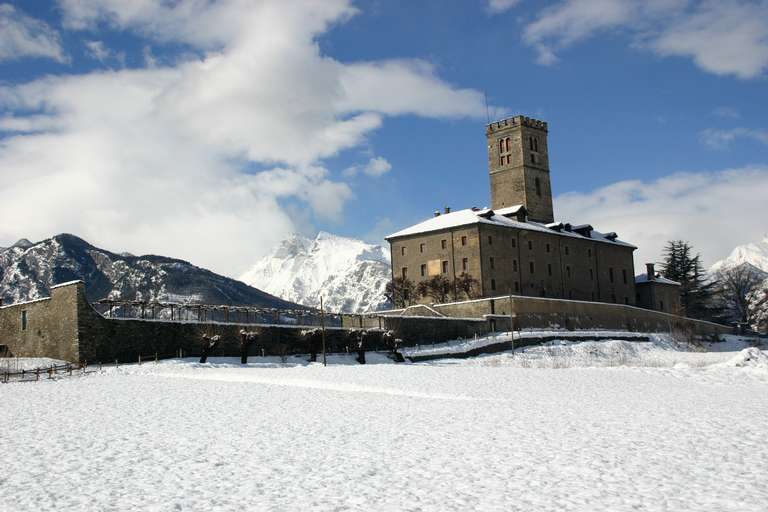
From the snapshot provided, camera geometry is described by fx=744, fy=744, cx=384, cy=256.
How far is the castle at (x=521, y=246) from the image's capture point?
6719 centimetres

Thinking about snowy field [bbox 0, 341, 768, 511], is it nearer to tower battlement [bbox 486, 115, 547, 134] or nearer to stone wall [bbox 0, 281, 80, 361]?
stone wall [bbox 0, 281, 80, 361]

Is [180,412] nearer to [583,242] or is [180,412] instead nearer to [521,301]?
[521,301]

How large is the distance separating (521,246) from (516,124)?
58.8ft

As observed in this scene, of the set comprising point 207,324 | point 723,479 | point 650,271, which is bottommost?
point 723,479

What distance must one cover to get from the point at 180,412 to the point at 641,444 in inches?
443

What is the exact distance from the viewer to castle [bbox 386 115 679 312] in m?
67.2

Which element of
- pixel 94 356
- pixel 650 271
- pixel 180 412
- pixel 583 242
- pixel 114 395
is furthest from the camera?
pixel 650 271

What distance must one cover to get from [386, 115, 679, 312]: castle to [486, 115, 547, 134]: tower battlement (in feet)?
0.36

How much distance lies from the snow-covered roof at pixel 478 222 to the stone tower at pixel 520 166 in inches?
134

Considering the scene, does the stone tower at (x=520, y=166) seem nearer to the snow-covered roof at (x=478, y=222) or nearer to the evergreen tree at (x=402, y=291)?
the snow-covered roof at (x=478, y=222)

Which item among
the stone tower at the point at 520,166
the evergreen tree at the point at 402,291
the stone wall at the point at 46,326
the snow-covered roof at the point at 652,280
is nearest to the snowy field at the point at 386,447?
the stone wall at the point at 46,326

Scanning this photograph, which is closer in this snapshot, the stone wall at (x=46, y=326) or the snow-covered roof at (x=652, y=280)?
the stone wall at (x=46, y=326)

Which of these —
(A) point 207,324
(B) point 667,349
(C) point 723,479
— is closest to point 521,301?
(B) point 667,349

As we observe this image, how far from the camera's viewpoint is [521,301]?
60000 millimetres
